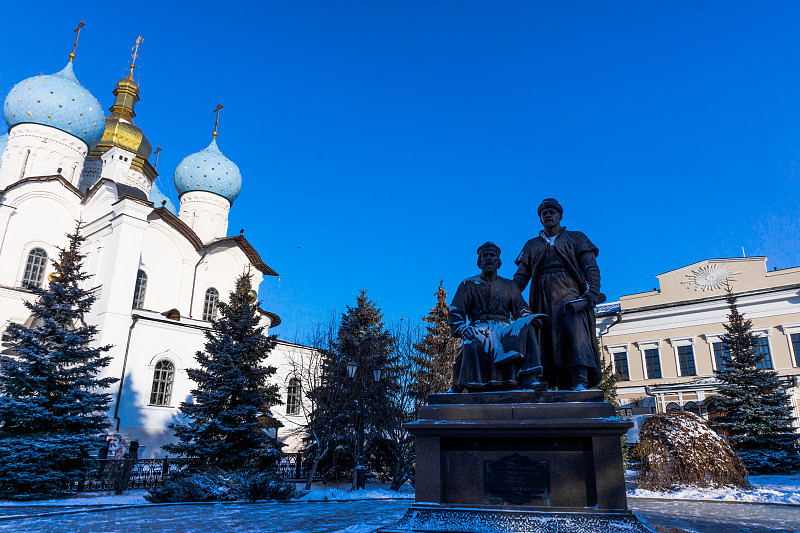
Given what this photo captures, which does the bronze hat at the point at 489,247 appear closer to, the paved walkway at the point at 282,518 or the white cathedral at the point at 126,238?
the paved walkway at the point at 282,518

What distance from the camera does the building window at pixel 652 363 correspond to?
33000mm

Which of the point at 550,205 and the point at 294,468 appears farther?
the point at 294,468

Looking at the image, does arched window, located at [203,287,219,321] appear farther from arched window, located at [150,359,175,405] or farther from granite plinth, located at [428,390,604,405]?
granite plinth, located at [428,390,604,405]

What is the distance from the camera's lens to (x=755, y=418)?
2048cm

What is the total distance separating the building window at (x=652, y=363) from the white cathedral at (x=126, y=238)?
847 inches

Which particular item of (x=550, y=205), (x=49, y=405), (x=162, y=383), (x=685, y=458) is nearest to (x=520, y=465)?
(x=550, y=205)

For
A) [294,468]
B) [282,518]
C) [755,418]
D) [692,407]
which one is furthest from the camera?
[692,407]

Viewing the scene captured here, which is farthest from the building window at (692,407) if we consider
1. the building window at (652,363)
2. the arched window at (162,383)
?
the arched window at (162,383)

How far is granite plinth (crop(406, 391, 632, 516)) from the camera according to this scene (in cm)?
498

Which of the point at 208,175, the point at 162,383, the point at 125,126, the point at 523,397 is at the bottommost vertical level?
the point at 523,397

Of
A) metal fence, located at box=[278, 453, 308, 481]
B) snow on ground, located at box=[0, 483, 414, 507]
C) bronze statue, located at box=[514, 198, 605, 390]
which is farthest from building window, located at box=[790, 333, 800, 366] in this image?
bronze statue, located at box=[514, 198, 605, 390]

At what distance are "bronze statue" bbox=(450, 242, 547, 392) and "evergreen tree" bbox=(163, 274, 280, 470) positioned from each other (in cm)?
1204

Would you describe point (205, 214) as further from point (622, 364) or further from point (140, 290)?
point (622, 364)

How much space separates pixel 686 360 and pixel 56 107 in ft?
127
